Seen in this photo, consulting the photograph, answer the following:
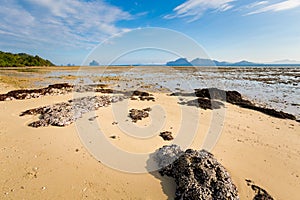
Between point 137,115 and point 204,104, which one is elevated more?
point 137,115

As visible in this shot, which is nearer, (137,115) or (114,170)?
(114,170)

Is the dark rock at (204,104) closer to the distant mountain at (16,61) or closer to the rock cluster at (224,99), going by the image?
the rock cluster at (224,99)

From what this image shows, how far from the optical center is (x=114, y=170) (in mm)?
5578

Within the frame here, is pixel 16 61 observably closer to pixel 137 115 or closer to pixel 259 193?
pixel 137 115

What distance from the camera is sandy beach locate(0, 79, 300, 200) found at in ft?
15.6

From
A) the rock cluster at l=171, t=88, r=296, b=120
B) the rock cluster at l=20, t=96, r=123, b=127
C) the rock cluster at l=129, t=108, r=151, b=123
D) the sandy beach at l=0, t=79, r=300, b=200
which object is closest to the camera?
the sandy beach at l=0, t=79, r=300, b=200

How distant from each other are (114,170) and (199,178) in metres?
2.53

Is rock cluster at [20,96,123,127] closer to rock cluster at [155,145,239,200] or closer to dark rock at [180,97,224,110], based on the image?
rock cluster at [155,145,239,200]

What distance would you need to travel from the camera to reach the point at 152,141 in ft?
24.7

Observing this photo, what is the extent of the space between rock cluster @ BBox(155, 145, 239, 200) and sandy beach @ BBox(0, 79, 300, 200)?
33 centimetres

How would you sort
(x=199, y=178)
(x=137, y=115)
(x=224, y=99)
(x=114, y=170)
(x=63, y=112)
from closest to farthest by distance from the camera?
(x=199, y=178), (x=114, y=170), (x=63, y=112), (x=137, y=115), (x=224, y=99)

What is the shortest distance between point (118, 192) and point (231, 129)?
21.4 ft

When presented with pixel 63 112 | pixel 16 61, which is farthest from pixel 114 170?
pixel 16 61

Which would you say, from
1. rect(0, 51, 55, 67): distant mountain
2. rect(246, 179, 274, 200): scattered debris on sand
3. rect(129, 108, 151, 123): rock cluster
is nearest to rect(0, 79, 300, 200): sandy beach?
rect(246, 179, 274, 200): scattered debris on sand
